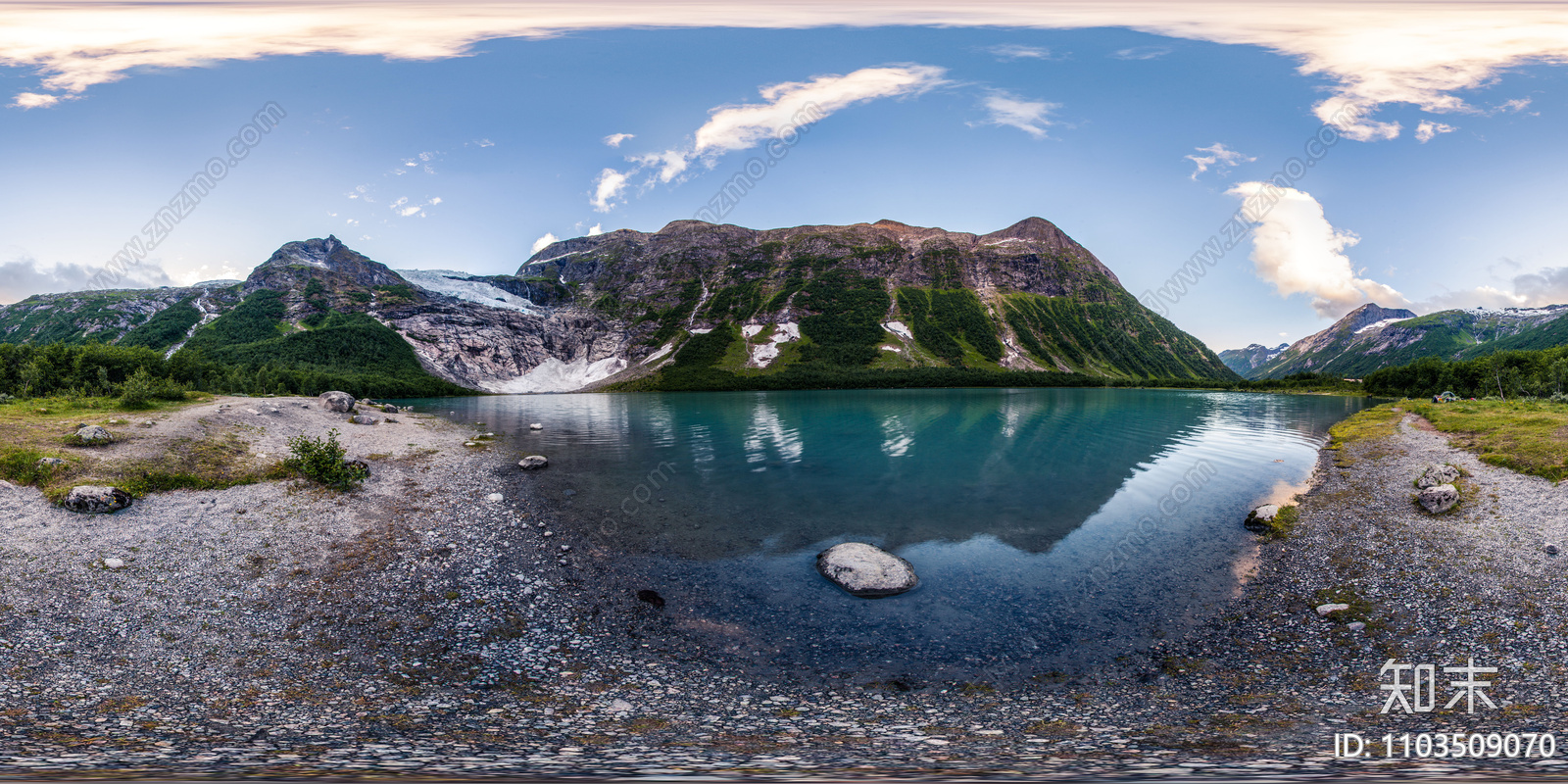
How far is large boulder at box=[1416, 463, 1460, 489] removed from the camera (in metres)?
26.4

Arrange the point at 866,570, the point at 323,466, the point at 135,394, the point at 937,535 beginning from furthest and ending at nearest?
the point at 135,394
the point at 323,466
the point at 937,535
the point at 866,570

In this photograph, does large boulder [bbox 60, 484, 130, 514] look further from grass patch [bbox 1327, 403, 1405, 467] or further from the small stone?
grass patch [bbox 1327, 403, 1405, 467]

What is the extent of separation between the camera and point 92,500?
20.6 m

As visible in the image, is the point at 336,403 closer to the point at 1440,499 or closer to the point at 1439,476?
the point at 1440,499

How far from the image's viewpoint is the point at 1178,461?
142 feet

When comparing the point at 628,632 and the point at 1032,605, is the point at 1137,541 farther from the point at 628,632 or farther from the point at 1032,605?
the point at 628,632

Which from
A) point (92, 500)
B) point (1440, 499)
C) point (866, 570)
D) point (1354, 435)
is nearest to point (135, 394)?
point (92, 500)

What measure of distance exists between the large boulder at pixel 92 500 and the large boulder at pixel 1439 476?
5742 cm

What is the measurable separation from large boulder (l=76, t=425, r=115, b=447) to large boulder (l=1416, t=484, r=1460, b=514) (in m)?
62.5

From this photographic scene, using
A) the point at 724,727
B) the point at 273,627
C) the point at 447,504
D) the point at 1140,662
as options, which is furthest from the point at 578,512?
the point at 1140,662

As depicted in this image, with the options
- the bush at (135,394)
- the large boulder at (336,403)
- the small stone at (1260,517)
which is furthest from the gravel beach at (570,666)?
the large boulder at (336,403)

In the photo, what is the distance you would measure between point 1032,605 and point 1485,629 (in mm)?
11064

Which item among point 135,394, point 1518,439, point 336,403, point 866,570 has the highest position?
point 135,394

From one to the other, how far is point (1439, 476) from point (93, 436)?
66.6 meters
